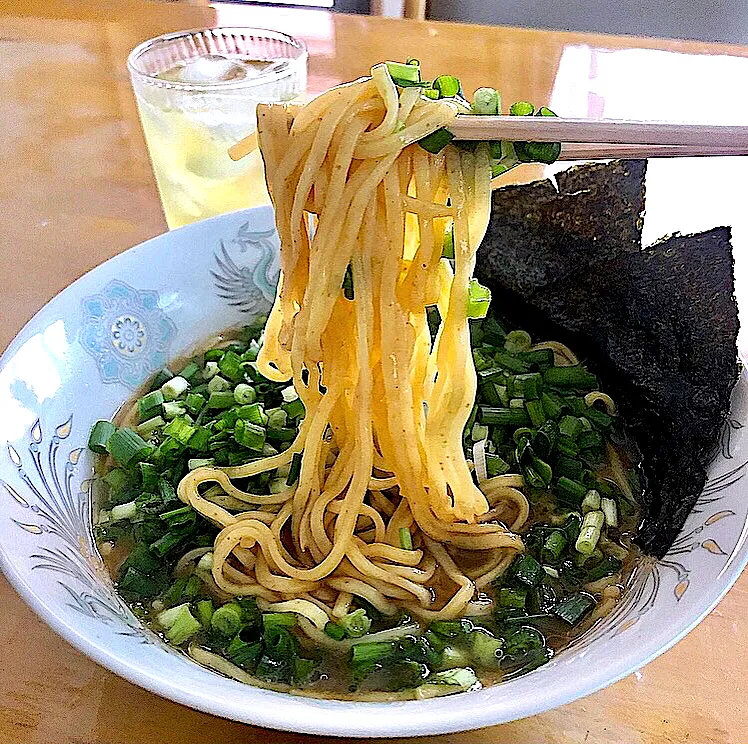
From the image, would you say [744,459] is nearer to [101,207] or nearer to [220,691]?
[220,691]

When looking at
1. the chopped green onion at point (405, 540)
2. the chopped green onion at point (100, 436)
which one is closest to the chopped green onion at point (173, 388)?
the chopped green onion at point (100, 436)

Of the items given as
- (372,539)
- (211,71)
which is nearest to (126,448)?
(372,539)

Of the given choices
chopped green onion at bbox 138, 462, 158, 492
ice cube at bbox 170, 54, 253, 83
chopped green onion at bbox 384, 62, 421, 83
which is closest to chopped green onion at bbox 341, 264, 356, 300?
chopped green onion at bbox 384, 62, 421, 83

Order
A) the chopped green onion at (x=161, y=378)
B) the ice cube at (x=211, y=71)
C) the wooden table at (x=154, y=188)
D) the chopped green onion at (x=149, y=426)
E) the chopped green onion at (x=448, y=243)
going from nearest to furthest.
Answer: the wooden table at (x=154, y=188)
the chopped green onion at (x=448, y=243)
the chopped green onion at (x=149, y=426)
the chopped green onion at (x=161, y=378)
the ice cube at (x=211, y=71)

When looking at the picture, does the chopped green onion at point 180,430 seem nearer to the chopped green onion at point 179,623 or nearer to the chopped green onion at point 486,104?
the chopped green onion at point 179,623

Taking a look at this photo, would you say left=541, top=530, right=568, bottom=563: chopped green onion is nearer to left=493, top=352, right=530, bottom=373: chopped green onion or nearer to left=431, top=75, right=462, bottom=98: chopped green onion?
left=493, top=352, right=530, bottom=373: chopped green onion
